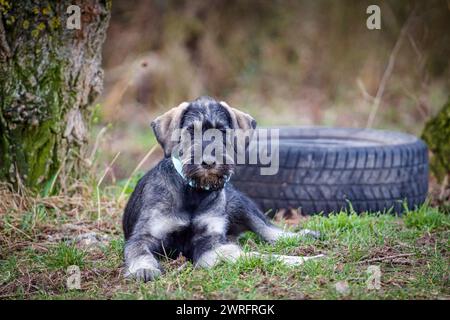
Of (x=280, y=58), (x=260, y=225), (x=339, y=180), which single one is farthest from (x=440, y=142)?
(x=280, y=58)

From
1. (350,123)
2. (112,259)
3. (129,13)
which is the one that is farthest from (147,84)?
(112,259)

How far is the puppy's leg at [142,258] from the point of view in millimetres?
4148

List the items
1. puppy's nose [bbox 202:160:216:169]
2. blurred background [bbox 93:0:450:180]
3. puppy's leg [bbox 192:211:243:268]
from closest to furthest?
puppy's nose [bbox 202:160:216:169] < puppy's leg [bbox 192:211:243:268] < blurred background [bbox 93:0:450:180]

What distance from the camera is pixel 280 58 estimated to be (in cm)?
1253

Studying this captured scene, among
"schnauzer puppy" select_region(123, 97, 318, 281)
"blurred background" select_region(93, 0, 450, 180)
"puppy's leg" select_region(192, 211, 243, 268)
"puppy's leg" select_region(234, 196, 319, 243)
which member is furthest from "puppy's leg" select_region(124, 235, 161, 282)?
"blurred background" select_region(93, 0, 450, 180)

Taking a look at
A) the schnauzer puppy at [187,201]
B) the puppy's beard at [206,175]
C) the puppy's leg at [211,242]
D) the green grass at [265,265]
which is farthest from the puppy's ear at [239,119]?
the green grass at [265,265]

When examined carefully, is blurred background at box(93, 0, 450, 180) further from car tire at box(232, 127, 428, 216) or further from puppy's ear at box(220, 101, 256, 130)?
puppy's ear at box(220, 101, 256, 130)

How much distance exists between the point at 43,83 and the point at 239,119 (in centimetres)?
200

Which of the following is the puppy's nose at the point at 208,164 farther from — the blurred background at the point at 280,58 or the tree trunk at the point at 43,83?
the blurred background at the point at 280,58

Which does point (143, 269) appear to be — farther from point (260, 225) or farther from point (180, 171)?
point (260, 225)

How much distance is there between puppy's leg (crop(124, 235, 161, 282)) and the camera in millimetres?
4148

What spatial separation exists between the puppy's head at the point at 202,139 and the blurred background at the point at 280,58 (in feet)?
17.4

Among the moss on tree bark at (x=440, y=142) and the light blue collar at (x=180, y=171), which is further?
the moss on tree bark at (x=440, y=142)
